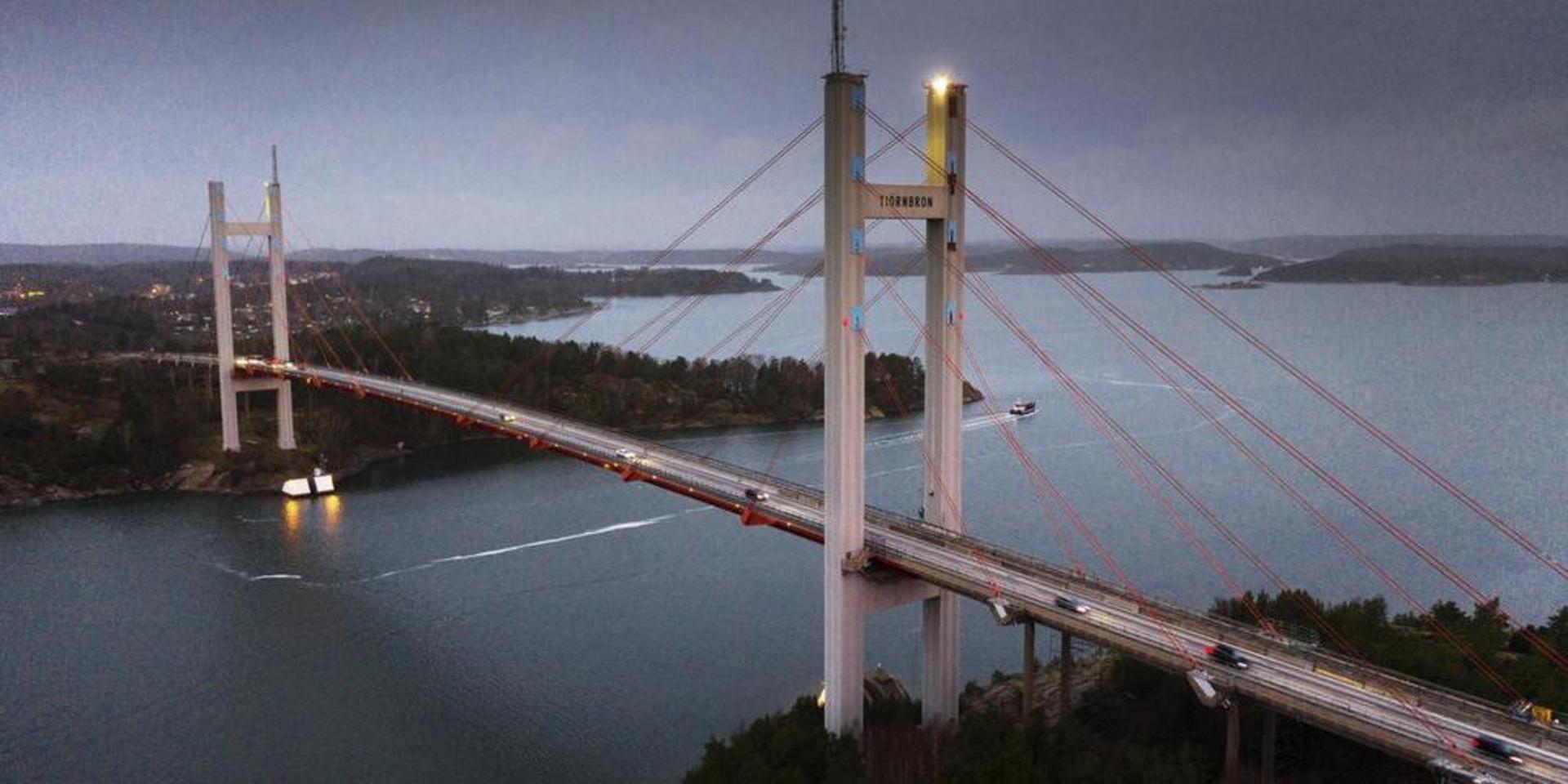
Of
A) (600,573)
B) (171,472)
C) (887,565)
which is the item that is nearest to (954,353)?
(887,565)

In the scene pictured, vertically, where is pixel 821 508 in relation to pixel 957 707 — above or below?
above

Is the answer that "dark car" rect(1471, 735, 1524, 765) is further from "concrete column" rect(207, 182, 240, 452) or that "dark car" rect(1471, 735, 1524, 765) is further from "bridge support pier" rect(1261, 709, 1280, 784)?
"concrete column" rect(207, 182, 240, 452)

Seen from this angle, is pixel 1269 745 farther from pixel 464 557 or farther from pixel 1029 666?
pixel 464 557

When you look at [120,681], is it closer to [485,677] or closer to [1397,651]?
[485,677]

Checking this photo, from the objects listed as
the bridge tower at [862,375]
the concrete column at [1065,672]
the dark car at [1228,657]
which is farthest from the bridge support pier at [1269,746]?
the bridge tower at [862,375]

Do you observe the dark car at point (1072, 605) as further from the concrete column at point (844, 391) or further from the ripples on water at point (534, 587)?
the ripples on water at point (534, 587)
